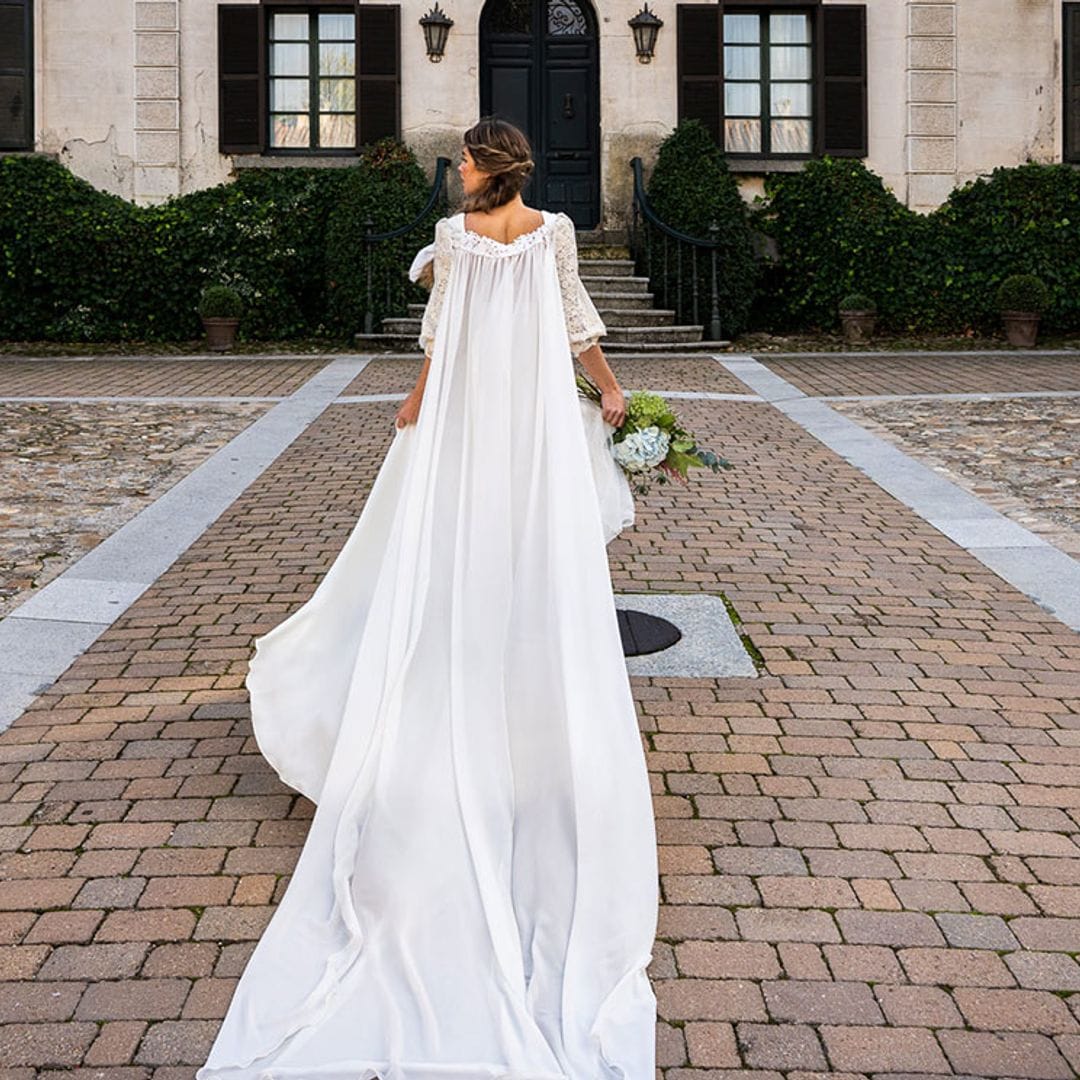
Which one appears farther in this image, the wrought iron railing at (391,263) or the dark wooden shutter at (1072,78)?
the dark wooden shutter at (1072,78)

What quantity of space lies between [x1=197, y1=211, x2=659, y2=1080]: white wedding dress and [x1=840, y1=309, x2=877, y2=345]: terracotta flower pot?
12.8m

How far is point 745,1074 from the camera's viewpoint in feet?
8.67

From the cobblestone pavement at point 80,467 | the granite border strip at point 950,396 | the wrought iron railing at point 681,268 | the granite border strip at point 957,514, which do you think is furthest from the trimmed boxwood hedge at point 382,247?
the granite border strip at point 957,514

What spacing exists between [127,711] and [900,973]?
2.59m

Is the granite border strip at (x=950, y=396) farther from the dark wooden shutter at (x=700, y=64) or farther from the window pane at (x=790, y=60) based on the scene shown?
the window pane at (x=790, y=60)

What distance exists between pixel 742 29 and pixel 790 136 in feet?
4.32

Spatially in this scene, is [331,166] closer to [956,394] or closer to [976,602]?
[956,394]

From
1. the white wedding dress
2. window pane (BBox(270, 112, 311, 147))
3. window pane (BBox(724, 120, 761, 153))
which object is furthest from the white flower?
window pane (BBox(270, 112, 311, 147))

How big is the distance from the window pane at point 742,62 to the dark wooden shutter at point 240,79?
17.0 feet

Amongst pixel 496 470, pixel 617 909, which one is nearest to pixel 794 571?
pixel 496 470

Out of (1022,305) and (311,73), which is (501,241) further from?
(311,73)

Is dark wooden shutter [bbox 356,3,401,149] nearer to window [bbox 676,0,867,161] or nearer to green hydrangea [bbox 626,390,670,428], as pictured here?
window [bbox 676,0,867,161]

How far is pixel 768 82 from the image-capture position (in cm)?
1739

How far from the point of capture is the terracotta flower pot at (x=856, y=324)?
16.3 metres
